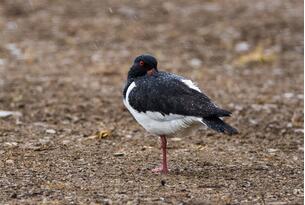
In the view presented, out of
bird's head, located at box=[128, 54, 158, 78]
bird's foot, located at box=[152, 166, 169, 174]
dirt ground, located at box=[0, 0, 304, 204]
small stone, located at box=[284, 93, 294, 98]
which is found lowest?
small stone, located at box=[284, 93, 294, 98]

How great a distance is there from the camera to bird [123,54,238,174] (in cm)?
669

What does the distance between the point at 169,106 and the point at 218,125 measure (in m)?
0.50

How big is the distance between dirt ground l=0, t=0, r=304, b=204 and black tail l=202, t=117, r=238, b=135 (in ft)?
1.57

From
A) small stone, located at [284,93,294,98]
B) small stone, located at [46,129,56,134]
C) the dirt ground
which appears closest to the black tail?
the dirt ground

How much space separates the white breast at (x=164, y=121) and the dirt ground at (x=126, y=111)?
0.41 m

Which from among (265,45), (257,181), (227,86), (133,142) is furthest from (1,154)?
(265,45)

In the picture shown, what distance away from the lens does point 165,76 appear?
7227 millimetres

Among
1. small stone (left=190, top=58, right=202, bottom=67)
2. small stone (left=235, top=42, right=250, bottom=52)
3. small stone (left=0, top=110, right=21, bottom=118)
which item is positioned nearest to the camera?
small stone (left=0, top=110, right=21, bottom=118)

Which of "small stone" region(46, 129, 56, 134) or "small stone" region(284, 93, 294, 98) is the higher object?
"small stone" region(46, 129, 56, 134)

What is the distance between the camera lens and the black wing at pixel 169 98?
671cm

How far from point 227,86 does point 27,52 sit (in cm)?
376

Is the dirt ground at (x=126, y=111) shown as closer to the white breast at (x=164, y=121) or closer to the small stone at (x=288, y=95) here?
the small stone at (x=288, y=95)

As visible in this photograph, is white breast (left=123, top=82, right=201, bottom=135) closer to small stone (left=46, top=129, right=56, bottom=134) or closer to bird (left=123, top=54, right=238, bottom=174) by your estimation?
bird (left=123, top=54, right=238, bottom=174)

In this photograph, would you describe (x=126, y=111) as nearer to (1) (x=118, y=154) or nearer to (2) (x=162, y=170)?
(1) (x=118, y=154)
